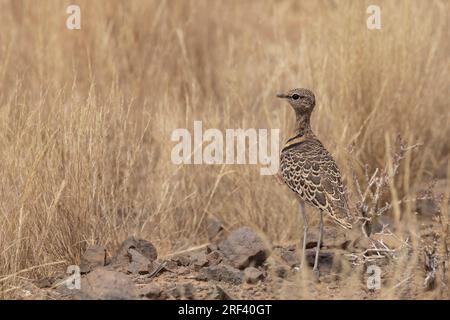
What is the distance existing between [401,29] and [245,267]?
8.02ft

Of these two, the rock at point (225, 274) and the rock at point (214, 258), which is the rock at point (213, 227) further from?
the rock at point (225, 274)

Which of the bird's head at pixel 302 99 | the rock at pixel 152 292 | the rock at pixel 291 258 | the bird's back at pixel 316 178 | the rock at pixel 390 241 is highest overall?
the bird's head at pixel 302 99

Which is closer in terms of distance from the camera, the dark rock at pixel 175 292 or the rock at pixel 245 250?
the dark rock at pixel 175 292

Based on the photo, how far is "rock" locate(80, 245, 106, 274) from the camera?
14.2 feet

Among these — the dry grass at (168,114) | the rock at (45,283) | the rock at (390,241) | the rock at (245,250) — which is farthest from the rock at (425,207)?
the rock at (45,283)

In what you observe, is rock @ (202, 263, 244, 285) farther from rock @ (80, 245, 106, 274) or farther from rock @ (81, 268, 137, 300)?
rock @ (80, 245, 106, 274)

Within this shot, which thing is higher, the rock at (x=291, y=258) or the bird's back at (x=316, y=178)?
the bird's back at (x=316, y=178)

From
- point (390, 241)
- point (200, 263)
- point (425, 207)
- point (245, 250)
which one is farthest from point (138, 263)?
point (425, 207)

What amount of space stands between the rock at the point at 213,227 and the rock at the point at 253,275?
1323mm

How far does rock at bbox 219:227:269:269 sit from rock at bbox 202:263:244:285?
0.11 meters

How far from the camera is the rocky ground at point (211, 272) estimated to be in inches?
150

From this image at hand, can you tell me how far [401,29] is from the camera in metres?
5.80

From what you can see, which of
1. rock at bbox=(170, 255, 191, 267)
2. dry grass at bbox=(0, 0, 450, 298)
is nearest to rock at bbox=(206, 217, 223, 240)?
dry grass at bbox=(0, 0, 450, 298)

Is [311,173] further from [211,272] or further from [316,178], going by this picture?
[211,272]
